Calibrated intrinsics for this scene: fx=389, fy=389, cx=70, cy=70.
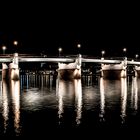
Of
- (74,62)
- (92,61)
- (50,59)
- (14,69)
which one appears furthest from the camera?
(92,61)

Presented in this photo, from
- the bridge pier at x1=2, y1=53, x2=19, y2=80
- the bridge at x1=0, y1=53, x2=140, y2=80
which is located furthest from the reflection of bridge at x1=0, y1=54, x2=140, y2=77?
the bridge pier at x1=2, y1=53, x2=19, y2=80

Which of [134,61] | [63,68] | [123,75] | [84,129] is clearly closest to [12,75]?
[63,68]

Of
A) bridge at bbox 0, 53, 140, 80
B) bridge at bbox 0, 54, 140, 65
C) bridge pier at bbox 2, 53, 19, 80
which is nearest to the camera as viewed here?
bridge pier at bbox 2, 53, 19, 80

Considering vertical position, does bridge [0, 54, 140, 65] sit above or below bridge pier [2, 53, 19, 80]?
above

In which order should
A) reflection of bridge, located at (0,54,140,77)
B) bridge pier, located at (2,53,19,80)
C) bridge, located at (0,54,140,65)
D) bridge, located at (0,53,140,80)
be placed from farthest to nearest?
reflection of bridge, located at (0,54,140,77) < bridge, located at (0,54,140,65) < bridge, located at (0,53,140,80) < bridge pier, located at (2,53,19,80)

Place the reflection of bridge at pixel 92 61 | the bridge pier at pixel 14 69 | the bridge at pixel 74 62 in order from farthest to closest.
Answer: the reflection of bridge at pixel 92 61 → the bridge at pixel 74 62 → the bridge pier at pixel 14 69

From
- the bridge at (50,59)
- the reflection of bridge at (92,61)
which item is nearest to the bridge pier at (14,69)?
the reflection of bridge at (92,61)

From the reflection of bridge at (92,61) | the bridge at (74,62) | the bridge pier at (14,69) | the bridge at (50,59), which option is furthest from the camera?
the reflection of bridge at (92,61)

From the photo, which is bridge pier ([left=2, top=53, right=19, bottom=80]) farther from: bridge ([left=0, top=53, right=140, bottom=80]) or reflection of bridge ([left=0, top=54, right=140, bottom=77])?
reflection of bridge ([left=0, top=54, right=140, bottom=77])

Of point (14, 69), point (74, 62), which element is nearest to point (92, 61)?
point (74, 62)

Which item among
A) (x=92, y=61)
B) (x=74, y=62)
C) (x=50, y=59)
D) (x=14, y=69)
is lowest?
(x=14, y=69)

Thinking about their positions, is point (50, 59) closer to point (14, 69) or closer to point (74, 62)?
point (74, 62)

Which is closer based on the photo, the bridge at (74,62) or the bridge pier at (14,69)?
the bridge pier at (14,69)

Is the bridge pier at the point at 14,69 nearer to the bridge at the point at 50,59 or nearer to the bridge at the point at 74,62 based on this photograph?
the bridge at the point at 74,62
